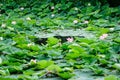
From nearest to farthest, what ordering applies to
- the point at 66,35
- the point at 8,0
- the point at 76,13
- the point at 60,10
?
the point at 66,35 < the point at 76,13 < the point at 60,10 < the point at 8,0

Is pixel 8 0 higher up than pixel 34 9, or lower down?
higher up

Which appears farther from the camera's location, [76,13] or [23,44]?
[76,13]

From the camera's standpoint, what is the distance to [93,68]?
249 centimetres

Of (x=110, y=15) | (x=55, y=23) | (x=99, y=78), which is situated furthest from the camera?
(x=110, y=15)

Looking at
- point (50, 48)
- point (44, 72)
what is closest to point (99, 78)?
point (44, 72)

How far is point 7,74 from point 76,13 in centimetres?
373

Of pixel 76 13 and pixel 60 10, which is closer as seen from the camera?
pixel 76 13

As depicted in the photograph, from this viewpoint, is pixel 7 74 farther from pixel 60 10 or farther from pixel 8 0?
pixel 8 0

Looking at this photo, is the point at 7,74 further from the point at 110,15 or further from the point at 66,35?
the point at 110,15

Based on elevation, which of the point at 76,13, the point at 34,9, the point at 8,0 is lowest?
the point at 76,13

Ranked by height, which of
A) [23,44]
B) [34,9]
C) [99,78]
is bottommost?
[99,78]

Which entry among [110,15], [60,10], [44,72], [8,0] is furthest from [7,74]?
[8,0]

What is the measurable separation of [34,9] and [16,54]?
3999 millimetres

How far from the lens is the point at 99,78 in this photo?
2.37 meters
